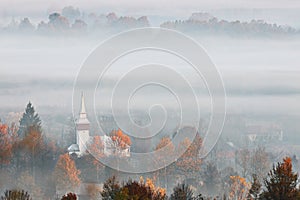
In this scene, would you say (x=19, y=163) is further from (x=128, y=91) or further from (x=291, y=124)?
(x=291, y=124)

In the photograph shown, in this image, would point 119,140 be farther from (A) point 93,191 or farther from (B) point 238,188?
(B) point 238,188

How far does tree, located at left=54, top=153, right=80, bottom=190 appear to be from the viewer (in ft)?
160

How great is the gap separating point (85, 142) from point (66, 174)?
26.1 feet

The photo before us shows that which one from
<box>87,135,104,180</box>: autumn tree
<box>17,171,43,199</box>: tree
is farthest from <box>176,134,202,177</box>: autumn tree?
<box>17,171,43,199</box>: tree

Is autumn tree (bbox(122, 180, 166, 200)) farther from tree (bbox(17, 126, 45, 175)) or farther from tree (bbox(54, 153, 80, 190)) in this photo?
tree (bbox(17, 126, 45, 175))

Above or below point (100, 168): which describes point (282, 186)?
below

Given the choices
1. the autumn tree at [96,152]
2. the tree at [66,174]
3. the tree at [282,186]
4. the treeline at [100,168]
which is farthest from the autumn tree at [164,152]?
the tree at [282,186]

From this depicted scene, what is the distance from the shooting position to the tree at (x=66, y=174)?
48.7m

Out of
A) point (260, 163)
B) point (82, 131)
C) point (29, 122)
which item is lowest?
point (260, 163)

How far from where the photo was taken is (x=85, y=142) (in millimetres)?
57906

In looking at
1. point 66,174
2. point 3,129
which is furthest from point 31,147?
point 3,129

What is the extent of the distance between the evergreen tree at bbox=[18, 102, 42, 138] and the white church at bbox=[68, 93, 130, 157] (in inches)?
94.5

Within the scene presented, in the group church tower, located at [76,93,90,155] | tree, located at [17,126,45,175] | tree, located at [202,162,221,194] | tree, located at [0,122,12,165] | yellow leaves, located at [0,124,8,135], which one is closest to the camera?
tree, located at [202,162,221,194]

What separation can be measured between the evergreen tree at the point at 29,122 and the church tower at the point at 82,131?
2384mm
